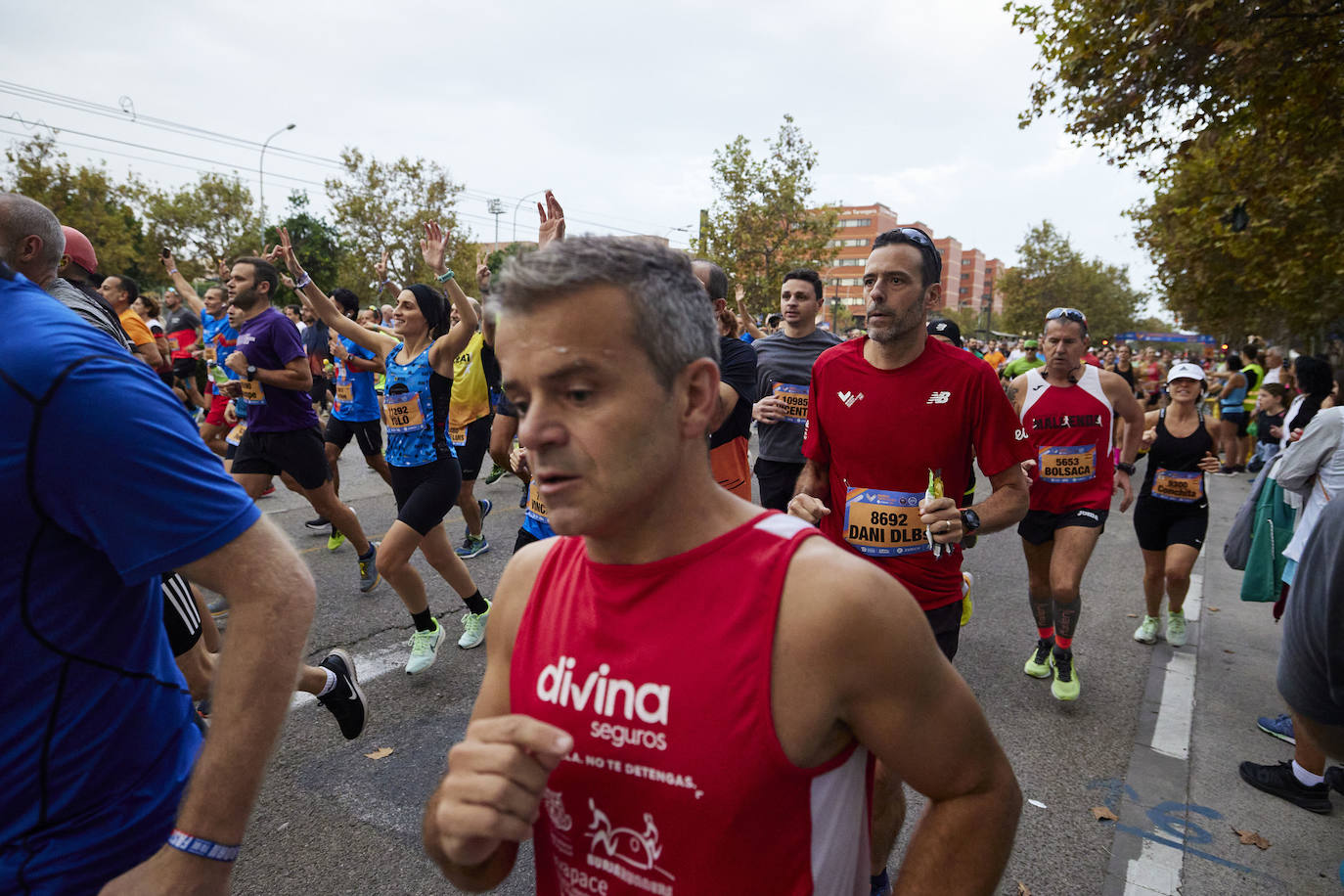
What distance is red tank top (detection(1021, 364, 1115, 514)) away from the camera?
496 cm

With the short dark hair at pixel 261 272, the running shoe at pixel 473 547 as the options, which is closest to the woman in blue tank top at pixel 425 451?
the short dark hair at pixel 261 272

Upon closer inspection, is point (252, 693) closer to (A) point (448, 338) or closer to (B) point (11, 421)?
(B) point (11, 421)

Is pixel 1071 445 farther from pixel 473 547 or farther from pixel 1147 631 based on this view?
pixel 473 547

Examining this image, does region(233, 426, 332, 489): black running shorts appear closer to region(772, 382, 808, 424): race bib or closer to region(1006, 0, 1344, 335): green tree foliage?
region(772, 382, 808, 424): race bib

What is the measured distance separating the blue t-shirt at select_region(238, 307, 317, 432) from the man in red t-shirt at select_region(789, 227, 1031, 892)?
14.9ft

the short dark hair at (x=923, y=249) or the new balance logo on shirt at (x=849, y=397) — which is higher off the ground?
the short dark hair at (x=923, y=249)

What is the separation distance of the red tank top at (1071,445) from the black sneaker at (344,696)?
4047 mm

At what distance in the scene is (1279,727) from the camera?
437cm

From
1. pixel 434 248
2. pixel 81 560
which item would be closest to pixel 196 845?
pixel 81 560

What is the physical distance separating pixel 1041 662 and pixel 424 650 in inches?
154

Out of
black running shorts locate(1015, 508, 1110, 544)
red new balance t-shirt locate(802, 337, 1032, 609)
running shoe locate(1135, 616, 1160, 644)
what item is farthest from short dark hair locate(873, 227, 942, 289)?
running shoe locate(1135, 616, 1160, 644)

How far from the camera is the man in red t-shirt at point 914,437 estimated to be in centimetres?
302

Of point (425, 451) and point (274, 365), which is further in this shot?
point (274, 365)

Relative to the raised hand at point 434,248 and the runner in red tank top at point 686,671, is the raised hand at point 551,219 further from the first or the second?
the runner in red tank top at point 686,671
